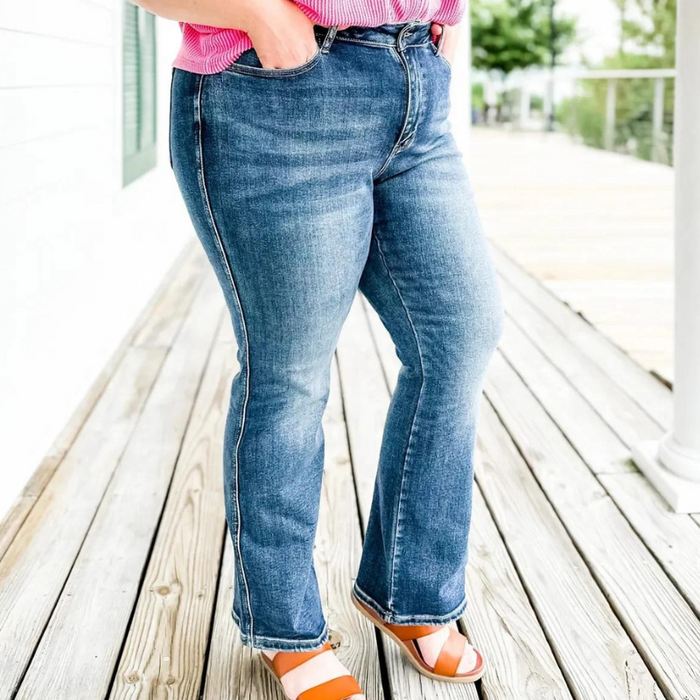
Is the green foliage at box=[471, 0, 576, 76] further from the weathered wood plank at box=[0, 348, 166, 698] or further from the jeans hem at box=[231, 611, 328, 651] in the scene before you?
the jeans hem at box=[231, 611, 328, 651]

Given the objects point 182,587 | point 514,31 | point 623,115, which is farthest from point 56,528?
point 514,31

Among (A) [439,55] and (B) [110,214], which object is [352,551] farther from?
(B) [110,214]

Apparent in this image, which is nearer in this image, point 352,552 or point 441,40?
point 441,40

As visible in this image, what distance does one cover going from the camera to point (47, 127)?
214 cm

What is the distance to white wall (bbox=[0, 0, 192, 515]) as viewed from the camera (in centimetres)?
186

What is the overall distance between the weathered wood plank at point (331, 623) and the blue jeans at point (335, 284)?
0.12 m

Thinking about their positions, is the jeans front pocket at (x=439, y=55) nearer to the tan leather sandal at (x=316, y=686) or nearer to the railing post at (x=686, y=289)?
the tan leather sandal at (x=316, y=686)

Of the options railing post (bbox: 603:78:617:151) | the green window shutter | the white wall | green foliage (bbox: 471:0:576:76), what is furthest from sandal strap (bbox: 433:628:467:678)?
green foliage (bbox: 471:0:576:76)

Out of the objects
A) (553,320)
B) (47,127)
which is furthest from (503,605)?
(553,320)

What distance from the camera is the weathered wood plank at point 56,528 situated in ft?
4.62

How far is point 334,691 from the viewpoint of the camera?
4.00 feet

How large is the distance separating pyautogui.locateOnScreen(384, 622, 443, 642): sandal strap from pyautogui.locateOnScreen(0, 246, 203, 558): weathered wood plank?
2.59 feet

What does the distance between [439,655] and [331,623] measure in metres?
0.22

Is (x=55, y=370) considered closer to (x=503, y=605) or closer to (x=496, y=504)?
(x=496, y=504)
